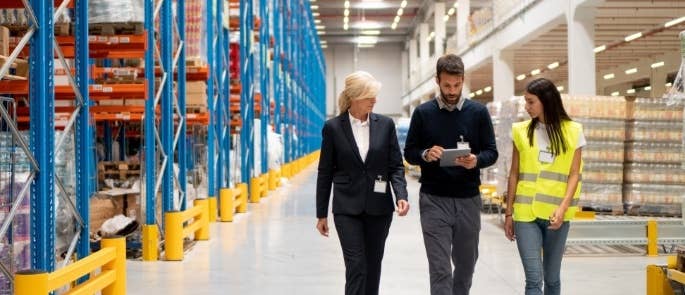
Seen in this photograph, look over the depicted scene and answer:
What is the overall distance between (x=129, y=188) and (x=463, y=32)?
→ 21.9 meters

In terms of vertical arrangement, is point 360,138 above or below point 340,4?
below

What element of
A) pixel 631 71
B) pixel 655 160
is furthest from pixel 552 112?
pixel 631 71

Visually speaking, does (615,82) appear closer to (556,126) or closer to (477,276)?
(477,276)

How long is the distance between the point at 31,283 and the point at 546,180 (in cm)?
284

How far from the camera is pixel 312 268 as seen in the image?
7.77 metres

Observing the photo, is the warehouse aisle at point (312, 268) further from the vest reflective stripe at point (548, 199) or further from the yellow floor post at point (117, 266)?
the vest reflective stripe at point (548, 199)

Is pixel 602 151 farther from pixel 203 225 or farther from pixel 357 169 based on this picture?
pixel 357 169

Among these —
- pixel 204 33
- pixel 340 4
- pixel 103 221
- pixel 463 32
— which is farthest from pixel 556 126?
pixel 340 4

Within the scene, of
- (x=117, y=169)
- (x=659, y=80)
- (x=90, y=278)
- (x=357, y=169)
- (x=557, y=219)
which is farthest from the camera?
(x=659, y=80)

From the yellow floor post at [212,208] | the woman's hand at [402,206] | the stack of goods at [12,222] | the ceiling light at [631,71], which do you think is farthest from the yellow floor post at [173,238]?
the ceiling light at [631,71]

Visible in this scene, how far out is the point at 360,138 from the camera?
4.57 m

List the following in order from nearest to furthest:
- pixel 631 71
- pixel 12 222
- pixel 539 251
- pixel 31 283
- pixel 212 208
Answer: pixel 31 283, pixel 539 251, pixel 12 222, pixel 212 208, pixel 631 71

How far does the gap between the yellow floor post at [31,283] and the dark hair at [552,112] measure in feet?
9.06

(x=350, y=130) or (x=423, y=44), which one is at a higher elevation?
(x=423, y=44)
